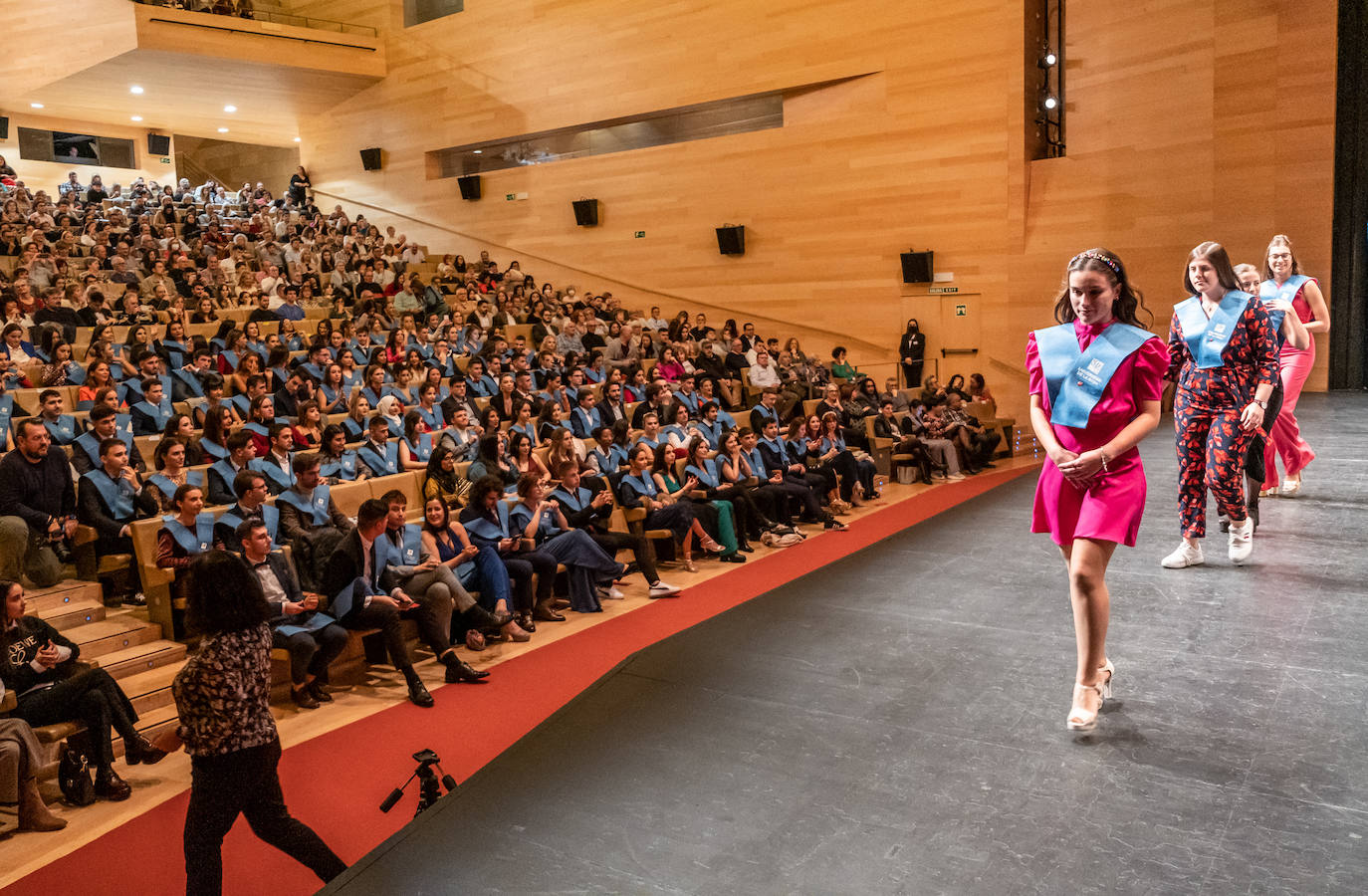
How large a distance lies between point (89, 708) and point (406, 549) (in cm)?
159

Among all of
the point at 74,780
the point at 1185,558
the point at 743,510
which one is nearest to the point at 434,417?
the point at 743,510

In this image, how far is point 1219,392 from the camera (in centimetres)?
381

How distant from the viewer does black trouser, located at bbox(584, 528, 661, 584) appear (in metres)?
6.20

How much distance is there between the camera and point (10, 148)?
624 inches

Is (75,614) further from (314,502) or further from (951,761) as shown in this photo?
(951,761)

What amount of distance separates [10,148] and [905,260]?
13861mm

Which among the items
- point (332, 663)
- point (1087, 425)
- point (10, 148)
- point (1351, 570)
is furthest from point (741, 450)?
point (10, 148)

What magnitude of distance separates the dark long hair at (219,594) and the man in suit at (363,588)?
79.3 inches

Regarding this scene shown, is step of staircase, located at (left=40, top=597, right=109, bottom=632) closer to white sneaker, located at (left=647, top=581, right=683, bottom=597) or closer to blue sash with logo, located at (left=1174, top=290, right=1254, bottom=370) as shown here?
white sneaker, located at (left=647, top=581, right=683, bottom=597)

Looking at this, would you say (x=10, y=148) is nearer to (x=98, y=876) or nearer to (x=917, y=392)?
(x=917, y=392)

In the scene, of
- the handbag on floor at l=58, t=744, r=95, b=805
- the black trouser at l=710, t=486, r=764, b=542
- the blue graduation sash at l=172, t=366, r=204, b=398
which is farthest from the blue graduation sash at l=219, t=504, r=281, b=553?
the black trouser at l=710, t=486, r=764, b=542

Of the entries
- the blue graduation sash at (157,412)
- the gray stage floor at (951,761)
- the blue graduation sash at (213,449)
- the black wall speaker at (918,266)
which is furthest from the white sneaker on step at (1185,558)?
the black wall speaker at (918,266)

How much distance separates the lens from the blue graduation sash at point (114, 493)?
507 centimetres

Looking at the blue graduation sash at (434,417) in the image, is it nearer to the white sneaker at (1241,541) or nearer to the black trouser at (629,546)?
the black trouser at (629,546)
